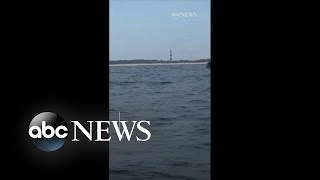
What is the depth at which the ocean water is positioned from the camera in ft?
19.5

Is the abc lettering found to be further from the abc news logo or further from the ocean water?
the ocean water

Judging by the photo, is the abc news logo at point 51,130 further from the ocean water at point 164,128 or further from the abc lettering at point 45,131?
the ocean water at point 164,128

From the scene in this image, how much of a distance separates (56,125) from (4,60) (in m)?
0.41

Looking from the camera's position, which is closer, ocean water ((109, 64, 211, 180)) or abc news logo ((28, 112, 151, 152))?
abc news logo ((28, 112, 151, 152))

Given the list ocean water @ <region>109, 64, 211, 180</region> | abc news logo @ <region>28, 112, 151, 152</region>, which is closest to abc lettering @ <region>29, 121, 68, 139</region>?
abc news logo @ <region>28, 112, 151, 152</region>

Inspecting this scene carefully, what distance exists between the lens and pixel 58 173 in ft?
6.63

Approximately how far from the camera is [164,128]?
10.0m

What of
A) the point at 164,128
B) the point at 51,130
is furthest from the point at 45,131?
the point at 164,128

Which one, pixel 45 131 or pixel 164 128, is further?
pixel 164 128

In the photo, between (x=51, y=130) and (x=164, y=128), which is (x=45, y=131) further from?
(x=164, y=128)

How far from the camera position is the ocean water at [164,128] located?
5.94 m

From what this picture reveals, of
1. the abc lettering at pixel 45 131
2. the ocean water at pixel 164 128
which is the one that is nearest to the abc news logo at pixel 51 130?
Answer: the abc lettering at pixel 45 131
